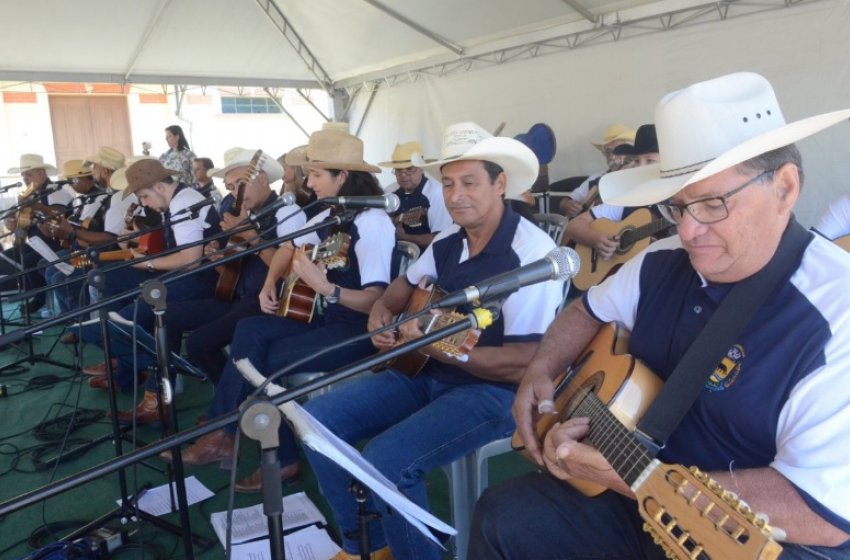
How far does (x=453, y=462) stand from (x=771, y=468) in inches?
45.1

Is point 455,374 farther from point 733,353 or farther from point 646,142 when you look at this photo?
point 646,142

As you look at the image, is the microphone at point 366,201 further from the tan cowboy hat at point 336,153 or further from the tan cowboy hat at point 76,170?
the tan cowboy hat at point 76,170

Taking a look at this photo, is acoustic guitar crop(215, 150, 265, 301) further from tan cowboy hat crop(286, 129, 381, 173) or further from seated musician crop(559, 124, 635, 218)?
seated musician crop(559, 124, 635, 218)

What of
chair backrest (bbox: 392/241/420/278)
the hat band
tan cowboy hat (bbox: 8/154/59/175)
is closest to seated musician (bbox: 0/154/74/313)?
tan cowboy hat (bbox: 8/154/59/175)

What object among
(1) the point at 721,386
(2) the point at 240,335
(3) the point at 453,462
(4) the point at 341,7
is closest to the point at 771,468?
(1) the point at 721,386

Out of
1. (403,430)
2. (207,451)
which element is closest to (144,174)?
(207,451)

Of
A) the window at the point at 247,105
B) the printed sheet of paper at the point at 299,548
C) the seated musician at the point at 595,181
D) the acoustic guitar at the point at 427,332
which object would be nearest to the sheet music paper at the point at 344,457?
the acoustic guitar at the point at 427,332

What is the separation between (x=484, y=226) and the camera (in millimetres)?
2438

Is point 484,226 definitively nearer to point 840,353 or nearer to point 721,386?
point 721,386

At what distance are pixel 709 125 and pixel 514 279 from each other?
0.59 m

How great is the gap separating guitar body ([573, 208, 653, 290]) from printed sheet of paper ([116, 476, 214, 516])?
254 centimetres

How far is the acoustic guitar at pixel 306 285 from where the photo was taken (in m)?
3.05

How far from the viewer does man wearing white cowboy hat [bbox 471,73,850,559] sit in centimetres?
119

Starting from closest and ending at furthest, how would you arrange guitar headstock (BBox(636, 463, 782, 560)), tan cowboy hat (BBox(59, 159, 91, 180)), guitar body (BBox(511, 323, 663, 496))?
1. guitar headstock (BBox(636, 463, 782, 560))
2. guitar body (BBox(511, 323, 663, 496))
3. tan cowboy hat (BBox(59, 159, 91, 180))
